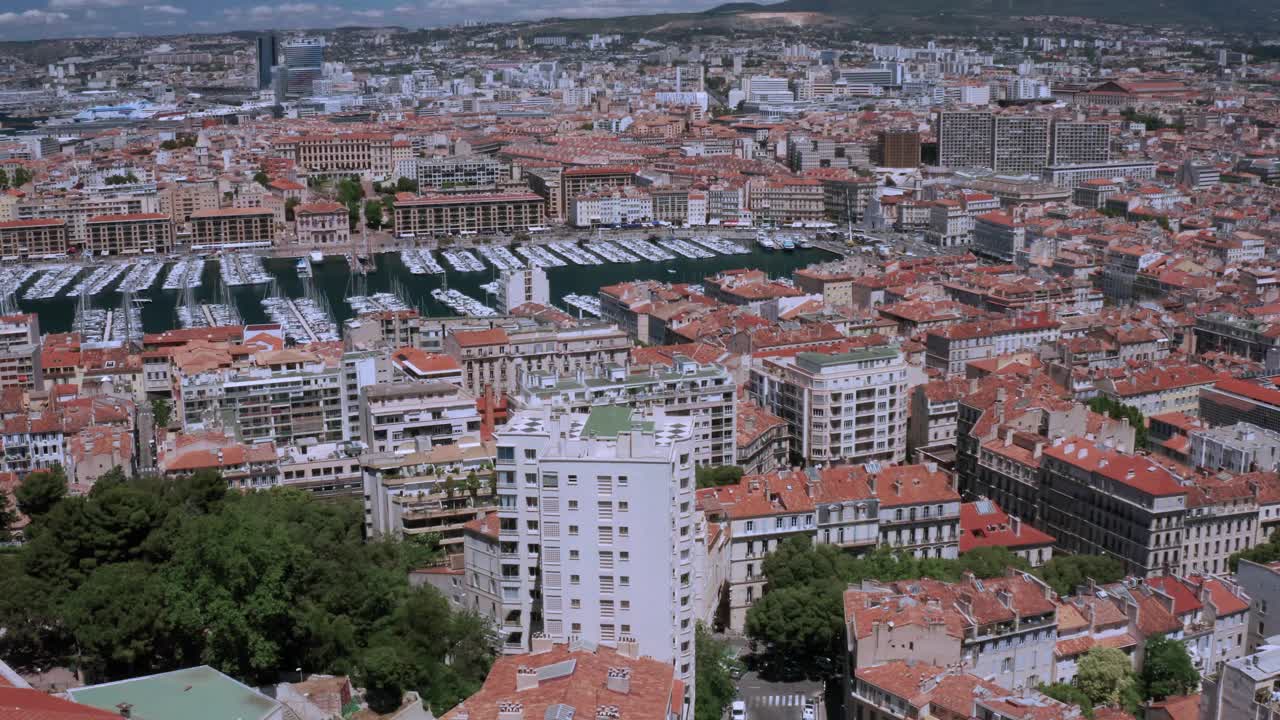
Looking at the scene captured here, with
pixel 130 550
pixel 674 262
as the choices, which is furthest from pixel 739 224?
pixel 130 550

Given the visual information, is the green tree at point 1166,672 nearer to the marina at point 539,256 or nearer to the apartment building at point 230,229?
the marina at point 539,256

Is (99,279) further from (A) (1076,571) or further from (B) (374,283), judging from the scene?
(A) (1076,571)

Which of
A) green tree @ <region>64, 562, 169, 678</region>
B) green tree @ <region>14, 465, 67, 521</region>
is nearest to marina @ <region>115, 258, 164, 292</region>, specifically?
green tree @ <region>14, 465, 67, 521</region>

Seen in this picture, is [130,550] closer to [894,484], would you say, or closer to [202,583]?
[202,583]

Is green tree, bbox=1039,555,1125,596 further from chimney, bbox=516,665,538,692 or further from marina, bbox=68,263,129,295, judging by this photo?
marina, bbox=68,263,129,295

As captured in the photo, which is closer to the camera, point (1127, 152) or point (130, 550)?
point (130, 550)

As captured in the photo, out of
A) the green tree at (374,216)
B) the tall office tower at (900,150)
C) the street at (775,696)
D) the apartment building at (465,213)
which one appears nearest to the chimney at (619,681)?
the street at (775,696)
